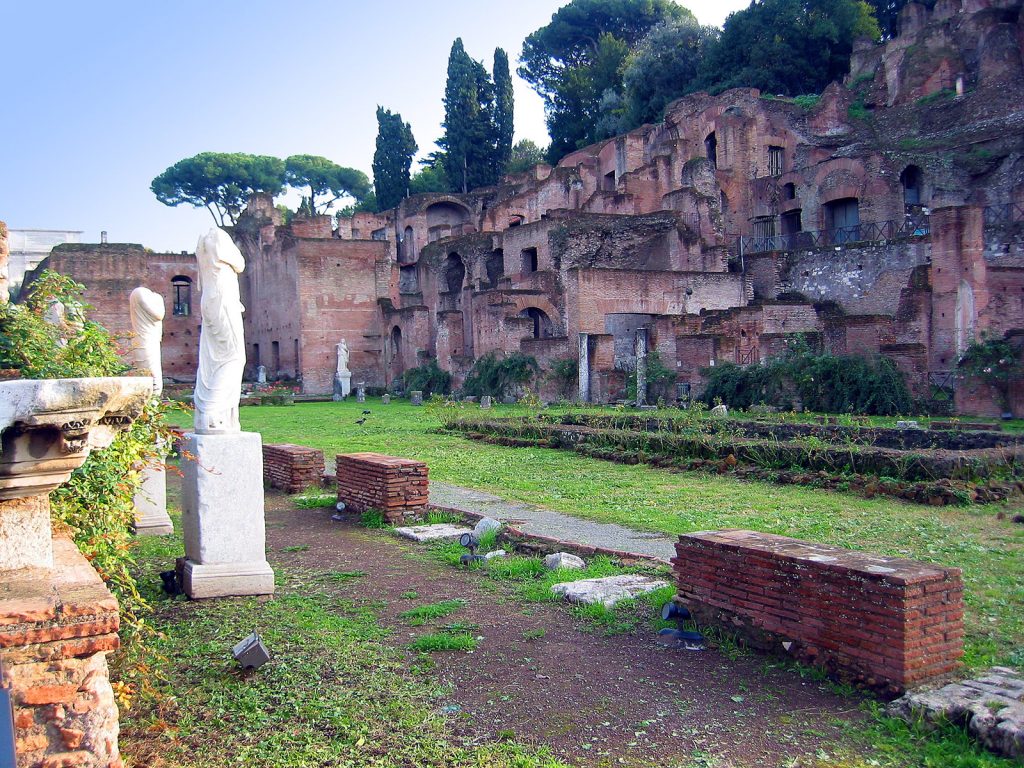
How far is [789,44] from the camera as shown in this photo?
4338 cm

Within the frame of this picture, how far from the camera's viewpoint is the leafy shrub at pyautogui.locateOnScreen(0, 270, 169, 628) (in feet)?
13.2

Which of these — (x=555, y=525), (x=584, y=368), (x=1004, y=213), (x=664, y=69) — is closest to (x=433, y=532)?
(x=555, y=525)

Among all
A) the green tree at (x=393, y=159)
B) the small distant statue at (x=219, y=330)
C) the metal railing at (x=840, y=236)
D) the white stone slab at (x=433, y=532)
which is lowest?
the white stone slab at (x=433, y=532)

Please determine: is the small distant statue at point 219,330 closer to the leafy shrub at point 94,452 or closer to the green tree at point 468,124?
the leafy shrub at point 94,452

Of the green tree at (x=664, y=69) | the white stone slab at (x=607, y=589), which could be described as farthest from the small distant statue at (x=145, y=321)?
the green tree at (x=664, y=69)

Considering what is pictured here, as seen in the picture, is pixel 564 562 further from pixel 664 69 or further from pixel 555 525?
pixel 664 69

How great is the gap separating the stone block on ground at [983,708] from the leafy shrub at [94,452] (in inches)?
136

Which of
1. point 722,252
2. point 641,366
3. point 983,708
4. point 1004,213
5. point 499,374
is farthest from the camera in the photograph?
point 722,252

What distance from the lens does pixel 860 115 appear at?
128 feet

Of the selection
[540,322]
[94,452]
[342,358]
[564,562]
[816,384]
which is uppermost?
[540,322]

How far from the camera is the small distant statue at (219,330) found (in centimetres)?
618

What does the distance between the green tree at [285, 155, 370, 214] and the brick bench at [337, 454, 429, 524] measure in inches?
2555

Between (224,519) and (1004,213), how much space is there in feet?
98.9

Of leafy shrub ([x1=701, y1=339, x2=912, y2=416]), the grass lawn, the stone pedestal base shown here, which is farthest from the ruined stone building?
the stone pedestal base
